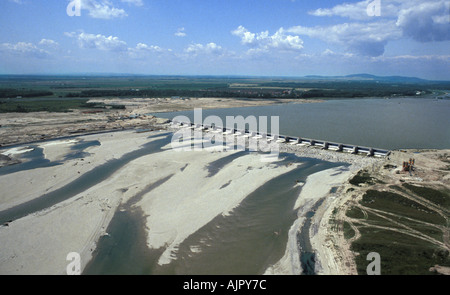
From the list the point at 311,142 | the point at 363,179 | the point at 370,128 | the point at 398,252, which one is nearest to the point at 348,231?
the point at 398,252

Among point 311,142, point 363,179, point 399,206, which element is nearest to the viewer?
point 399,206

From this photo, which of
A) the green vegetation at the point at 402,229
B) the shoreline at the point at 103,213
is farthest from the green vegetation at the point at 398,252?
the shoreline at the point at 103,213

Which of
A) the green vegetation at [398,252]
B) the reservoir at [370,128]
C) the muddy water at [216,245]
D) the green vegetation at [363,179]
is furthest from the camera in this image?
the reservoir at [370,128]

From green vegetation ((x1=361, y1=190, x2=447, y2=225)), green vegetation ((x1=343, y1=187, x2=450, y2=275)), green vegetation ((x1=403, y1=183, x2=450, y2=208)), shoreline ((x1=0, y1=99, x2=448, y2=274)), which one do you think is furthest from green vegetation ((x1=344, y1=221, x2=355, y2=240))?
green vegetation ((x1=403, y1=183, x2=450, y2=208))

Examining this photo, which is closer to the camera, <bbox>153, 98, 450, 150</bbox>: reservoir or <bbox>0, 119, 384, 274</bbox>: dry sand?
<bbox>0, 119, 384, 274</bbox>: dry sand

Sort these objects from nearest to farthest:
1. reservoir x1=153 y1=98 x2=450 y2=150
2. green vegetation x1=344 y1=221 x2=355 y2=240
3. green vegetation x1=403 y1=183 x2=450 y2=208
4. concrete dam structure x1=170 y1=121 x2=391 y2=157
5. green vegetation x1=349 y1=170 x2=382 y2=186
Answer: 1. green vegetation x1=344 y1=221 x2=355 y2=240
2. green vegetation x1=403 y1=183 x2=450 y2=208
3. green vegetation x1=349 y1=170 x2=382 y2=186
4. concrete dam structure x1=170 y1=121 x2=391 y2=157
5. reservoir x1=153 y1=98 x2=450 y2=150

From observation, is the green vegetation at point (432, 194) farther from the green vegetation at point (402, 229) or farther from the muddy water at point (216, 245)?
the muddy water at point (216, 245)

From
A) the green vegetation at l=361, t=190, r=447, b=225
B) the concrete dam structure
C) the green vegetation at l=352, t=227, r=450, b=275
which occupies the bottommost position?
the green vegetation at l=352, t=227, r=450, b=275

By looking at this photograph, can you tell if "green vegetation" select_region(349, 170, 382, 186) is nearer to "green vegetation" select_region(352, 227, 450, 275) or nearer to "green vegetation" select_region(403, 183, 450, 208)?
"green vegetation" select_region(403, 183, 450, 208)

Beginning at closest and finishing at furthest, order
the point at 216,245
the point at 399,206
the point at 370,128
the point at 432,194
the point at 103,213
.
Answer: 1. the point at 216,245
2. the point at 103,213
3. the point at 399,206
4. the point at 432,194
5. the point at 370,128

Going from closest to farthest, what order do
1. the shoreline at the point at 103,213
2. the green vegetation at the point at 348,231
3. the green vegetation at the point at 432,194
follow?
1. the shoreline at the point at 103,213
2. the green vegetation at the point at 348,231
3. the green vegetation at the point at 432,194

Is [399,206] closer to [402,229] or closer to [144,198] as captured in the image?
[402,229]

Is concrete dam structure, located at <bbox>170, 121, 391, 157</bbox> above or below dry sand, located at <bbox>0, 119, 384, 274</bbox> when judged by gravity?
above
